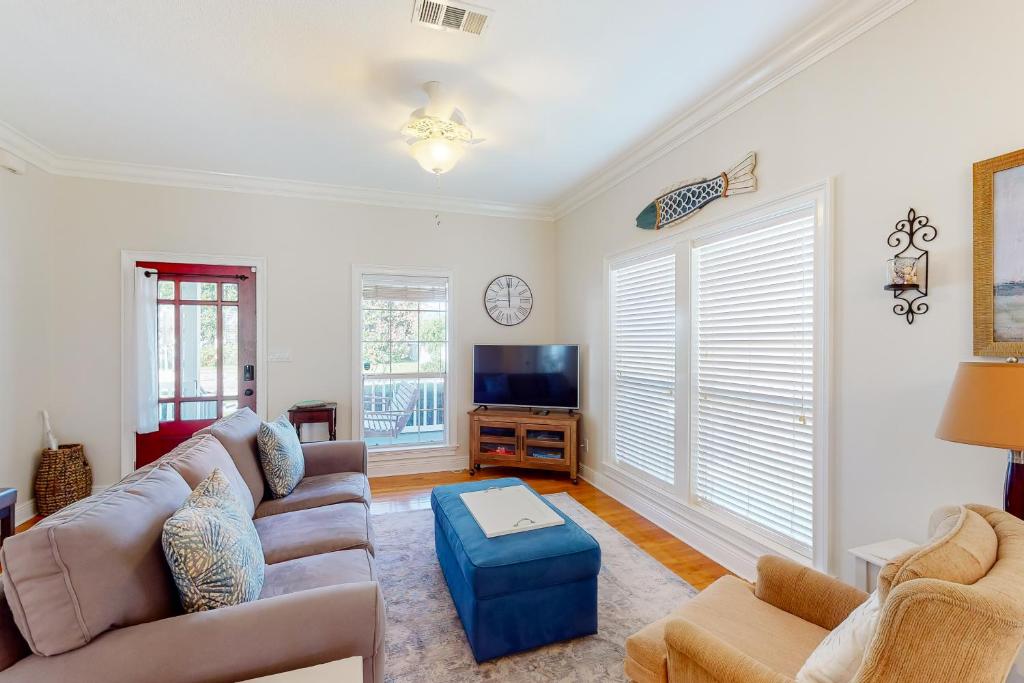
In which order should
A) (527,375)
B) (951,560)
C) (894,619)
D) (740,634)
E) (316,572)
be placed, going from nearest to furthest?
(894,619) → (951,560) → (740,634) → (316,572) → (527,375)

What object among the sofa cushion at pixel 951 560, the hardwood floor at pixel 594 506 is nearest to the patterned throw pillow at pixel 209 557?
the sofa cushion at pixel 951 560

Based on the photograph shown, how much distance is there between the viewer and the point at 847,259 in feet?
6.86

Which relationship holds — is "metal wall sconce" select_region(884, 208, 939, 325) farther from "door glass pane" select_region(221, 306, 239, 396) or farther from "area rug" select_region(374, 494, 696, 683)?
"door glass pane" select_region(221, 306, 239, 396)

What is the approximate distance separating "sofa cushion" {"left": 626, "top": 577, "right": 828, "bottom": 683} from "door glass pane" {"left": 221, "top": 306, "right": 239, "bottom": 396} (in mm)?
3955

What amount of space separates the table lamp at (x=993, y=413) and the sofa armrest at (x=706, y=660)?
0.90 metres

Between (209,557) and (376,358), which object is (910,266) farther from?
(376,358)

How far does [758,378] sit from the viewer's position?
2559 mm

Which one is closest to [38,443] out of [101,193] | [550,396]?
[101,193]

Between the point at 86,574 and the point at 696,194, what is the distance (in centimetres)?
324

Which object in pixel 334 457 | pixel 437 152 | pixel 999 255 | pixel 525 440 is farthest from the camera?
pixel 525 440

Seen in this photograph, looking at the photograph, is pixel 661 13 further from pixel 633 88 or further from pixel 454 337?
pixel 454 337

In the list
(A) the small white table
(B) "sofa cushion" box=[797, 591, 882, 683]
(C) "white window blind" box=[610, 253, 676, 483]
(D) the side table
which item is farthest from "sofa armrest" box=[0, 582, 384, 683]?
(C) "white window blind" box=[610, 253, 676, 483]

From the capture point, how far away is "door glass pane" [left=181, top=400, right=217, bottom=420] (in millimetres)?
3994

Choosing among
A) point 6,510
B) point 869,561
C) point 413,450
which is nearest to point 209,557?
point 6,510
